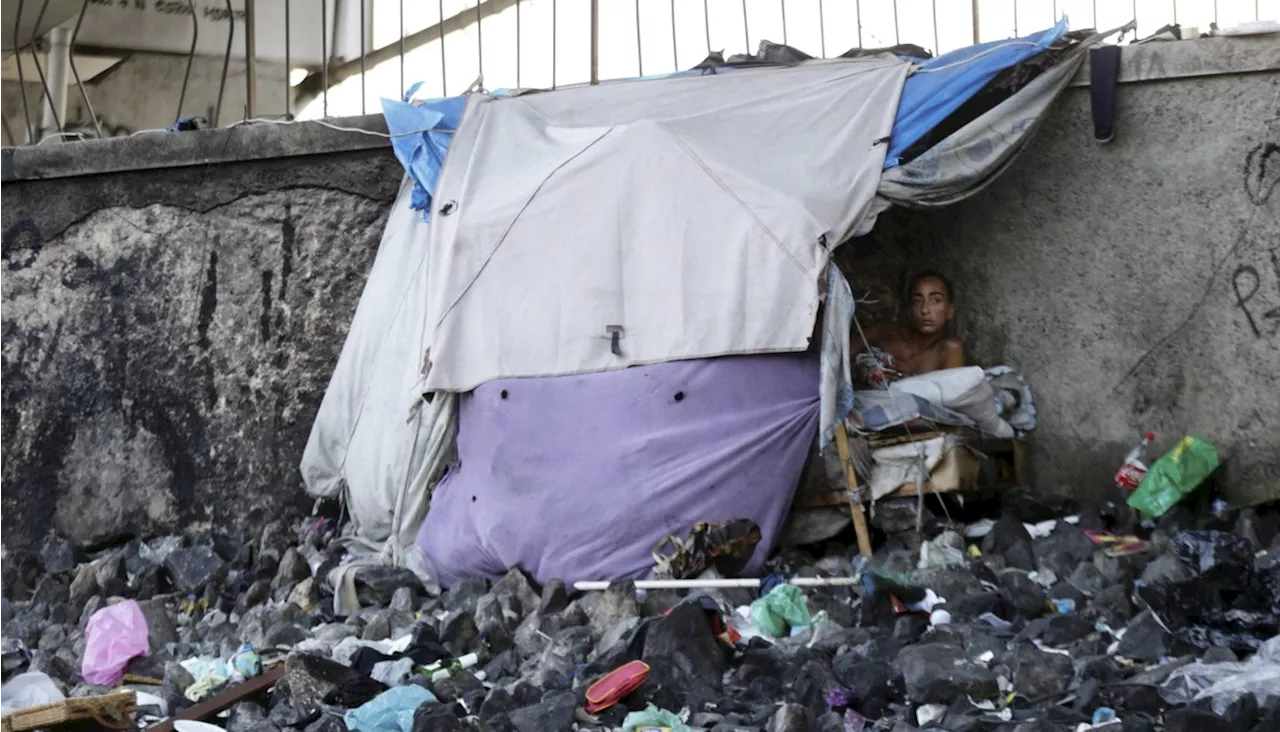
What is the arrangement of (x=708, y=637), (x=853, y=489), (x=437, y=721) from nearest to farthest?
1. (x=437, y=721)
2. (x=708, y=637)
3. (x=853, y=489)

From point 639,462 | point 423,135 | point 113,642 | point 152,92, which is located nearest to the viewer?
point 113,642

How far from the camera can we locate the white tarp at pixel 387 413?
5.55 m

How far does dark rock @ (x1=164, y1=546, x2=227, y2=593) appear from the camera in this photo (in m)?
5.52

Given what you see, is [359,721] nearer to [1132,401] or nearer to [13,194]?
[1132,401]

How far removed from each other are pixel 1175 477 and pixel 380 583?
2748mm

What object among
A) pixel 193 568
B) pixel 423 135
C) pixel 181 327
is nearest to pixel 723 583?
pixel 193 568

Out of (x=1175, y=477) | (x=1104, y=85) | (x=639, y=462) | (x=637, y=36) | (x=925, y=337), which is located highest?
(x=637, y=36)

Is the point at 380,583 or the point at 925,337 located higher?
the point at 925,337

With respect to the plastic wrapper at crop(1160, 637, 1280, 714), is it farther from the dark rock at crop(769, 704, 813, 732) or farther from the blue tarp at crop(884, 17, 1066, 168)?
the blue tarp at crop(884, 17, 1066, 168)

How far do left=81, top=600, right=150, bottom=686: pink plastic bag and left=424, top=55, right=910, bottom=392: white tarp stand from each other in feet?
4.17

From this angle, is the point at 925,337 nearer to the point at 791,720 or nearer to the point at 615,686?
the point at 615,686

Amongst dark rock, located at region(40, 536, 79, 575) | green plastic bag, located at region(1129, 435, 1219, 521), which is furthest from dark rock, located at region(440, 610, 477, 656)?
green plastic bag, located at region(1129, 435, 1219, 521)

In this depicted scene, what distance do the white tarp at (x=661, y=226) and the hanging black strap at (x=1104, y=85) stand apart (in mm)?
682

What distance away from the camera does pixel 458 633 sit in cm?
456
